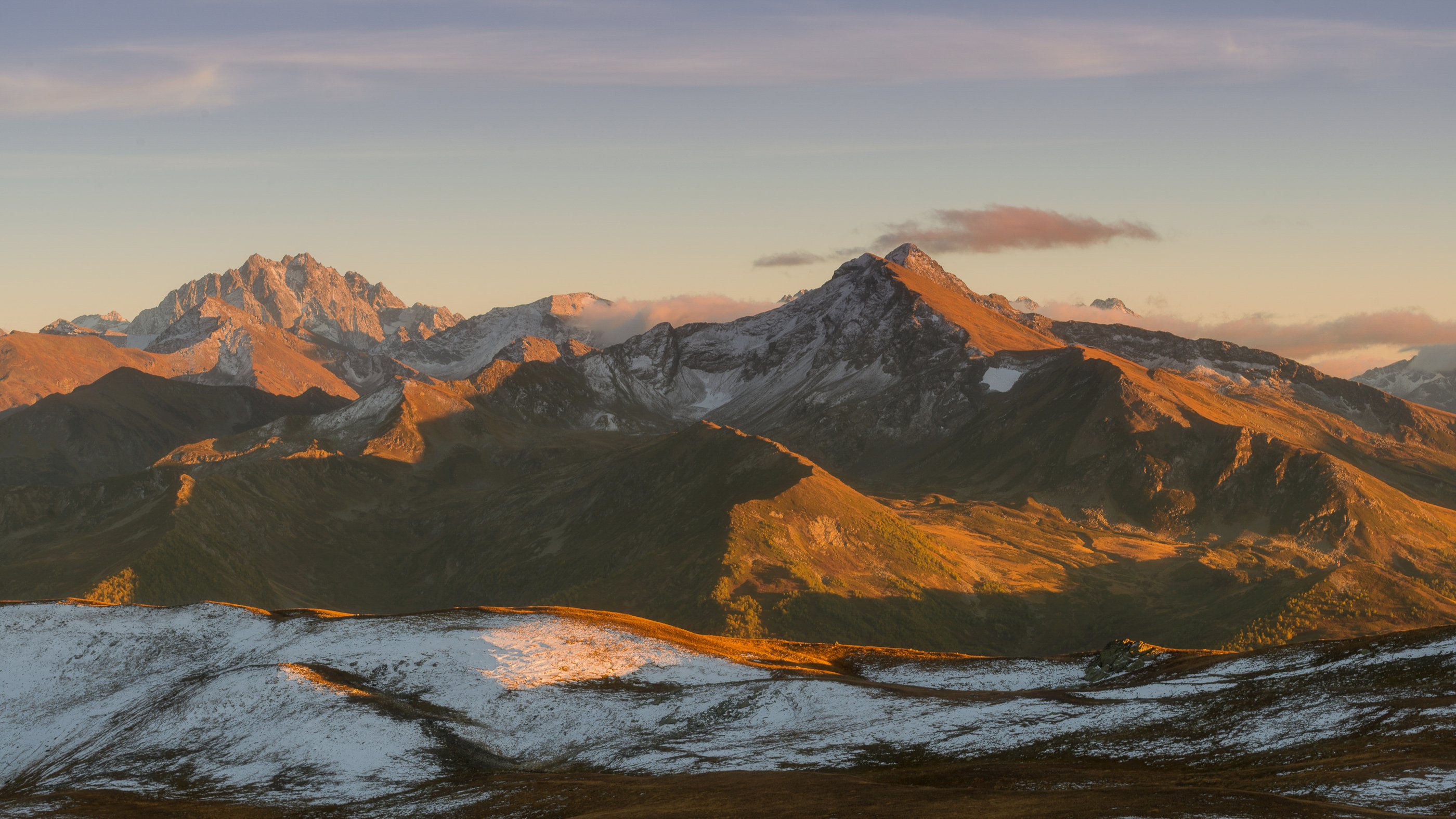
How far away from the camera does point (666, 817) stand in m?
69.6

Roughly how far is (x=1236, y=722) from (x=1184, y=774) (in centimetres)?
1448

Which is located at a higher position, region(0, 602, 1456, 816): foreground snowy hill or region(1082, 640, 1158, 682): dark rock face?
region(0, 602, 1456, 816): foreground snowy hill

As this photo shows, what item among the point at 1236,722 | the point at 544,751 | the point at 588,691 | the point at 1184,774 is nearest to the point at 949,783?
the point at 1184,774

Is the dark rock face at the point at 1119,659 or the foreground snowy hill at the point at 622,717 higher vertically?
the foreground snowy hill at the point at 622,717

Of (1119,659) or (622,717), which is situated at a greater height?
(622,717)

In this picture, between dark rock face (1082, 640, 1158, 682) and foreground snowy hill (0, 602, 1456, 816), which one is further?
dark rock face (1082, 640, 1158, 682)

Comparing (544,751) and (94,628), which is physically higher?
(94,628)

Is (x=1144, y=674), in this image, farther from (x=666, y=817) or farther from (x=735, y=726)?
(x=666, y=817)

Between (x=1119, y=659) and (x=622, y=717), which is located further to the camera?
(x=1119, y=659)

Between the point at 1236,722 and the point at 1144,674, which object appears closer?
the point at 1236,722

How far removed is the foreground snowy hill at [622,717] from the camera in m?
75.5

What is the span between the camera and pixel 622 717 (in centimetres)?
10556

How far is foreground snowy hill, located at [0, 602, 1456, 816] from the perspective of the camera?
75500 mm

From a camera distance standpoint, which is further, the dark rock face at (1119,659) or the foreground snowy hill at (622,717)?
the dark rock face at (1119,659)
